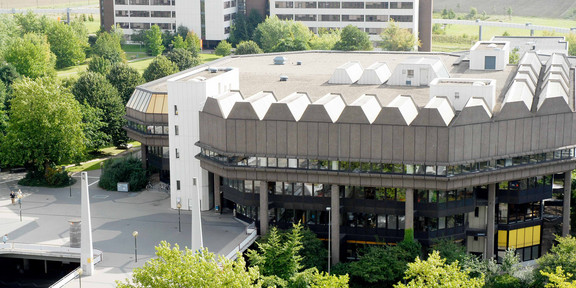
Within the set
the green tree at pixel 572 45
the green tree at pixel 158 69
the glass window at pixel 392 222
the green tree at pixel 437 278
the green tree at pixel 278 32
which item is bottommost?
the glass window at pixel 392 222

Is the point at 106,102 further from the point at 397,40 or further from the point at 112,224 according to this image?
the point at 397,40

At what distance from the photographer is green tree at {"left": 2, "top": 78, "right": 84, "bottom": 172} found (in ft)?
342

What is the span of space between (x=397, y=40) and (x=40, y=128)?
3893 inches

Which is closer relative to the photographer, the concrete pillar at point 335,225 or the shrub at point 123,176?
the concrete pillar at point 335,225

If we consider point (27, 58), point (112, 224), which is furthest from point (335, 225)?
point (27, 58)

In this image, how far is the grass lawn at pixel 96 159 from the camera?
114m

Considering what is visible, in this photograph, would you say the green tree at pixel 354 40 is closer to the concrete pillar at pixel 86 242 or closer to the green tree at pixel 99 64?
the green tree at pixel 99 64

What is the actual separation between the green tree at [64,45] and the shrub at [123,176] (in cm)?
9223

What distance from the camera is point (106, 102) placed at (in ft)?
405

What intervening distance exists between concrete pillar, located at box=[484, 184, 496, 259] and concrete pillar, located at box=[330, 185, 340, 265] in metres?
14.9

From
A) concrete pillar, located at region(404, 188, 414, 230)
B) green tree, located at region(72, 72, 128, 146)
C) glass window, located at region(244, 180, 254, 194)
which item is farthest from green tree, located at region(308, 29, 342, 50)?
concrete pillar, located at region(404, 188, 414, 230)

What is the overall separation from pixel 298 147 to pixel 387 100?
14670 mm

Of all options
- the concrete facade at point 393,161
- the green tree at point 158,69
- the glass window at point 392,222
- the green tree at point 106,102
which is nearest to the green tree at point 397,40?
the green tree at point 158,69

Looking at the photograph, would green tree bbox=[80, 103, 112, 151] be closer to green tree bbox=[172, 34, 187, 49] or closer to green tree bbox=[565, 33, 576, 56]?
green tree bbox=[172, 34, 187, 49]
